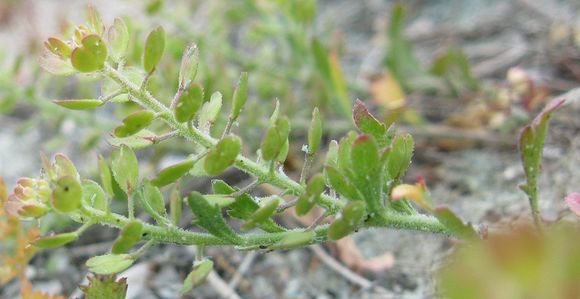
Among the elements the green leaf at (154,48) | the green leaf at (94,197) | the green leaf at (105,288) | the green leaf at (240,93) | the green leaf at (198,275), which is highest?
the green leaf at (154,48)

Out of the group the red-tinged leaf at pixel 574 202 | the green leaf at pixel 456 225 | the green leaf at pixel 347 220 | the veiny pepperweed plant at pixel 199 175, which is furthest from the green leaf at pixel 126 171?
the red-tinged leaf at pixel 574 202

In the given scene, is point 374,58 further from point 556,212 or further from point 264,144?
point 264,144

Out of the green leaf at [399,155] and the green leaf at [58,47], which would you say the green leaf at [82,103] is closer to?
the green leaf at [58,47]

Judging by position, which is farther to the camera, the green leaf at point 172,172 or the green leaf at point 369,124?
the green leaf at point 369,124

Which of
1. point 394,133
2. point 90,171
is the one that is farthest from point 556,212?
point 90,171

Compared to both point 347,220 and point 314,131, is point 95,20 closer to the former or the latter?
point 314,131

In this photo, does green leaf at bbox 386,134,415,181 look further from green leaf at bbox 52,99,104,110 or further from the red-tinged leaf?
green leaf at bbox 52,99,104,110

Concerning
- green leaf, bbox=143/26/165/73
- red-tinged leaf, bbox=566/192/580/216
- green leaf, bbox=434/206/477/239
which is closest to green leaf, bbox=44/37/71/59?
green leaf, bbox=143/26/165/73
